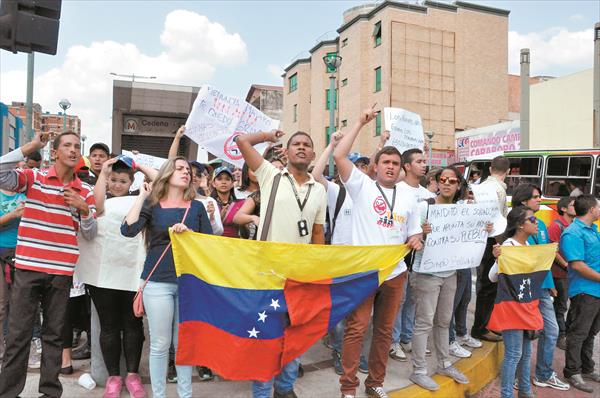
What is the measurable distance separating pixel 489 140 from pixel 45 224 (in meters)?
27.2

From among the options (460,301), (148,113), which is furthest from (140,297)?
(148,113)

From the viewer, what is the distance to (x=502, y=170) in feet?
19.1

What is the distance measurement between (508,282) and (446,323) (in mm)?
707

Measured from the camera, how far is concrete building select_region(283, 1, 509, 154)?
31906 millimetres

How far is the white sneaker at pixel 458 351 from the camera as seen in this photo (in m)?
5.04

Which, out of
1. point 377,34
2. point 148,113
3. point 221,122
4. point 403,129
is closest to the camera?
point 221,122

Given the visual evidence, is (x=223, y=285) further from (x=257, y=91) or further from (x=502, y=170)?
(x=257, y=91)

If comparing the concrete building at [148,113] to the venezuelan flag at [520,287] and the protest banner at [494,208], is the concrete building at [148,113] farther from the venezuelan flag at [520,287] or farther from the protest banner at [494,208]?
the venezuelan flag at [520,287]

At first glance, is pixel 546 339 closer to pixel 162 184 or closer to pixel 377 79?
pixel 162 184

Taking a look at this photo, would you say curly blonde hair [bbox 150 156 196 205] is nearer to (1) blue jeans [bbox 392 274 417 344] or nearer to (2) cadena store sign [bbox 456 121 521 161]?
(1) blue jeans [bbox 392 274 417 344]

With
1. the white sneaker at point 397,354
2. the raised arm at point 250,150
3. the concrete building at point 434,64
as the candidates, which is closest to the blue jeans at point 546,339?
the white sneaker at point 397,354

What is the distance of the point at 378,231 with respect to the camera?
3883 millimetres

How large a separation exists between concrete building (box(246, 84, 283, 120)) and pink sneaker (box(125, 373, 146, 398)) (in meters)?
51.4

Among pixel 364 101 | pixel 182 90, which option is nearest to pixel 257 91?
pixel 364 101
